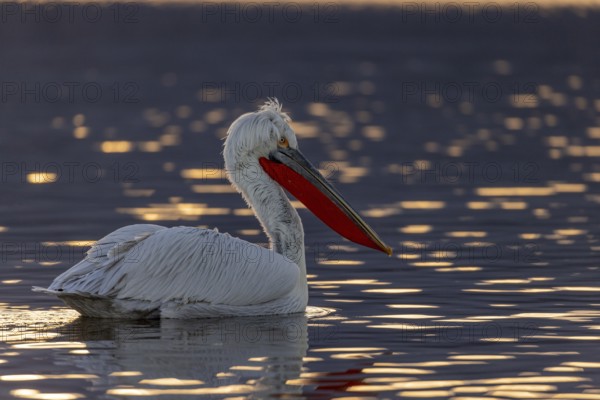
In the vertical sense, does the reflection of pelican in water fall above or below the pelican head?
below

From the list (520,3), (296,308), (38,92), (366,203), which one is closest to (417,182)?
(366,203)

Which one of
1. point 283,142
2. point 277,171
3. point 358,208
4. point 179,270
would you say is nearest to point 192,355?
point 179,270

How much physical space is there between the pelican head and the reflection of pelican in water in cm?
83

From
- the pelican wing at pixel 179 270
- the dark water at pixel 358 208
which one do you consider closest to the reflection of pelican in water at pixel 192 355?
the dark water at pixel 358 208

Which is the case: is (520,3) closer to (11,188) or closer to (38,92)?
(38,92)

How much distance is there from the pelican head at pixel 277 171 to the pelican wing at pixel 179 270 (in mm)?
658

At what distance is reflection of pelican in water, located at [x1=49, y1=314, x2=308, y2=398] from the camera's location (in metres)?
8.93

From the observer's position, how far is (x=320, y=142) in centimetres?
2222

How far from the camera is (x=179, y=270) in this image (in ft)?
35.6

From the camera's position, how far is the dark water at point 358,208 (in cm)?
941

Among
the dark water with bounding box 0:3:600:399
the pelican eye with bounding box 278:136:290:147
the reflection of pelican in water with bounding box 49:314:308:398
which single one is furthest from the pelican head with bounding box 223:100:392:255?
the reflection of pelican in water with bounding box 49:314:308:398

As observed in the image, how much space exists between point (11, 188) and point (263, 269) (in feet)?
24.5

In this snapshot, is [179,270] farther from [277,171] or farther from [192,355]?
[277,171]

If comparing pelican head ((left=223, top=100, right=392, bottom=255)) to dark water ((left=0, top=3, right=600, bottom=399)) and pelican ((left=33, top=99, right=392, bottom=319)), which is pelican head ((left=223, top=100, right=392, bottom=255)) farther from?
dark water ((left=0, top=3, right=600, bottom=399))
